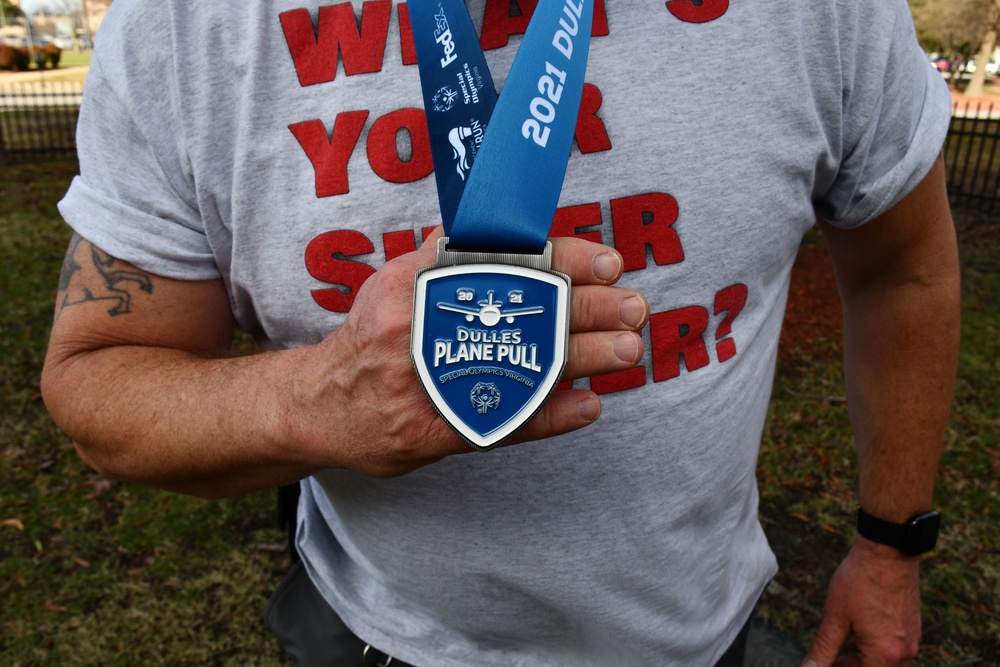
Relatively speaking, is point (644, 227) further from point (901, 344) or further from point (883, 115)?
point (901, 344)

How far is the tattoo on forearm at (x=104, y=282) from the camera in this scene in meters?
1.36

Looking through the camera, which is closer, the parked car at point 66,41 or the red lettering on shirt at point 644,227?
the red lettering on shirt at point 644,227

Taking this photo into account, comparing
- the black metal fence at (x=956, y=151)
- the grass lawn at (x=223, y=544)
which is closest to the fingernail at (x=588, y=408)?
the grass lawn at (x=223, y=544)

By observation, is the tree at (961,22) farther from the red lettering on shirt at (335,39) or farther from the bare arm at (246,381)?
the bare arm at (246,381)

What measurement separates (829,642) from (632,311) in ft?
4.62

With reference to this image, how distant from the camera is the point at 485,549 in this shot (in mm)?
1408

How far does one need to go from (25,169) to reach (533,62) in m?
13.4

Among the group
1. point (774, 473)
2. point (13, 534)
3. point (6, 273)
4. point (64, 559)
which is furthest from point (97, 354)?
point (6, 273)

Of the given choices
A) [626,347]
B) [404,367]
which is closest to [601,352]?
[626,347]

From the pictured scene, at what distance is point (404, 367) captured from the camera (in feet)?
3.10

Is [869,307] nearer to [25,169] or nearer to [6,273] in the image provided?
[6,273]

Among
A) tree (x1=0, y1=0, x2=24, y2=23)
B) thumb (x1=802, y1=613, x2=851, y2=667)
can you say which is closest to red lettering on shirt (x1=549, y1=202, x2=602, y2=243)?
thumb (x1=802, y1=613, x2=851, y2=667)

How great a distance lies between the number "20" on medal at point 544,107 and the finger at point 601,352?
269 millimetres

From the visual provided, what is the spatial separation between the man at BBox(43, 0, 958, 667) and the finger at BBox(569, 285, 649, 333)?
0.86 feet
